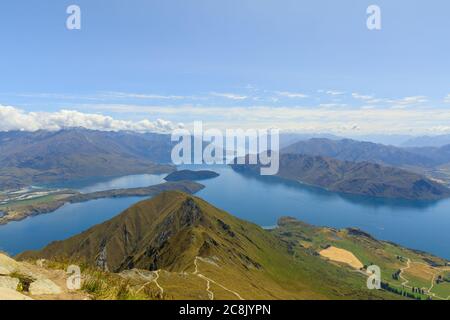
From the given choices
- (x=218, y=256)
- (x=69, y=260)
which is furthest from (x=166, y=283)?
(x=218, y=256)

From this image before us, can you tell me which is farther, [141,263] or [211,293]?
[141,263]

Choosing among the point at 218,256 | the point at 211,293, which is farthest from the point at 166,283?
the point at 218,256
